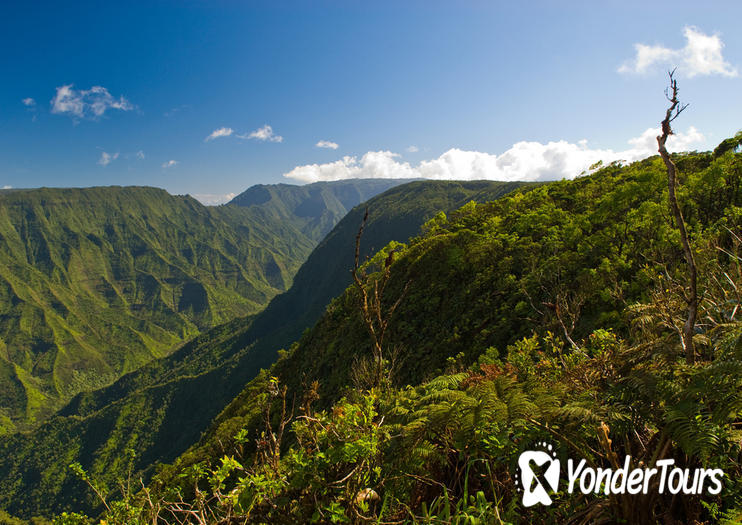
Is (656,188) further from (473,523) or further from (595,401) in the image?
(473,523)

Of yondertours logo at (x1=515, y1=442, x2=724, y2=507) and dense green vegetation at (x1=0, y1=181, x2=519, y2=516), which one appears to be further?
dense green vegetation at (x1=0, y1=181, x2=519, y2=516)

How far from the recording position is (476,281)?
21.1 m

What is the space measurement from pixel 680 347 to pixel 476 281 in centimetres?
1848

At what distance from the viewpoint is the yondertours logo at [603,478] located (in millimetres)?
2400

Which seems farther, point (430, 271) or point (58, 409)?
point (58, 409)

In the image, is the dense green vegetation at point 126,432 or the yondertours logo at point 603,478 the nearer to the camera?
the yondertours logo at point 603,478

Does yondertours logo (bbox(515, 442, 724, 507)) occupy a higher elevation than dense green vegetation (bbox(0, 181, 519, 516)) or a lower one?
higher

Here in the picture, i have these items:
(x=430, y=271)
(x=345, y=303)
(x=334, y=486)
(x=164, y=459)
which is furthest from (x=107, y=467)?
(x=334, y=486)

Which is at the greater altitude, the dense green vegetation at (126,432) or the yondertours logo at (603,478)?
the yondertours logo at (603,478)

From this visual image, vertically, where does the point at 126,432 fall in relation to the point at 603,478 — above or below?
below

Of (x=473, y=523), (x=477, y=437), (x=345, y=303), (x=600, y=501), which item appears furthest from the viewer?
(x=345, y=303)

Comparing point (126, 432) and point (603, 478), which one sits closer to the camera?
point (603, 478)

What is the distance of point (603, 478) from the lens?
8.58ft

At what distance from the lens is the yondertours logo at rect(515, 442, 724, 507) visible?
2.40m
